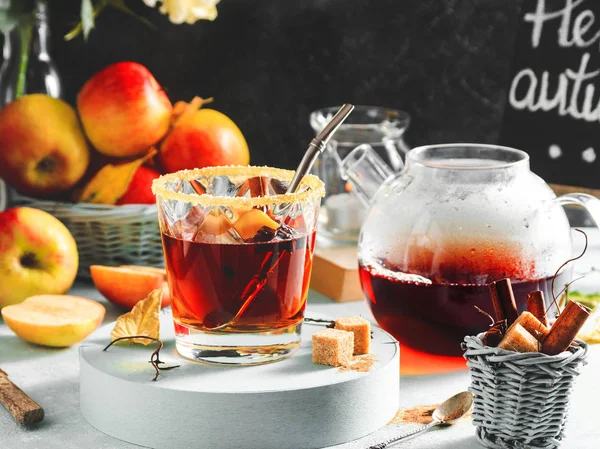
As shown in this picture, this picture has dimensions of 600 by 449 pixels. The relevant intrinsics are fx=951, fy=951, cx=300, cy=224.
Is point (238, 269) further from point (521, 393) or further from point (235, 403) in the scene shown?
point (521, 393)

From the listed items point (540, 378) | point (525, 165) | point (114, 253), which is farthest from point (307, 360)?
point (114, 253)

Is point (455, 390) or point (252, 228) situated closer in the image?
point (252, 228)

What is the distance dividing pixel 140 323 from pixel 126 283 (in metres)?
0.27

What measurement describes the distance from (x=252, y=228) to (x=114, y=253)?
1.71ft

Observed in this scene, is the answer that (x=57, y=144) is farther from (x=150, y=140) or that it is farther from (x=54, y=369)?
(x=54, y=369)

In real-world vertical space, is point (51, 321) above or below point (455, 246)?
below

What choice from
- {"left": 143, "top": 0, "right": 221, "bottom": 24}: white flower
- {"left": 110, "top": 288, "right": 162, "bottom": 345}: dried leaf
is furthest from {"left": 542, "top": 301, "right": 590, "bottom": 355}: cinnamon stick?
{"left": 143, "top": 0, "right": 221, "bottom": 24}: white flower

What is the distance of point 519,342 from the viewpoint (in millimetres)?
839

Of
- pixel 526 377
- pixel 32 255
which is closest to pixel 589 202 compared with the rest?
pixel 526 377

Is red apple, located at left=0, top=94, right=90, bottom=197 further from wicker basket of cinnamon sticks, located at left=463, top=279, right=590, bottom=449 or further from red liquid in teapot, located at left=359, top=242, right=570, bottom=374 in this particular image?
wicker basket of cinnamon sticks, located at left=463, top=279, right=590, bottom=449

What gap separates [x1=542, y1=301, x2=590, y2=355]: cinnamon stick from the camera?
82 centimetres

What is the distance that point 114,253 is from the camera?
1.37 m

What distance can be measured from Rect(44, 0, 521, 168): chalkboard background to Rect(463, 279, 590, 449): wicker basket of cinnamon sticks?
98 cm

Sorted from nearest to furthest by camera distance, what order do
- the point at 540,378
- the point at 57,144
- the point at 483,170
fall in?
1. the point at 540,378
2. the point at 483,170
3. the point at 57,144
